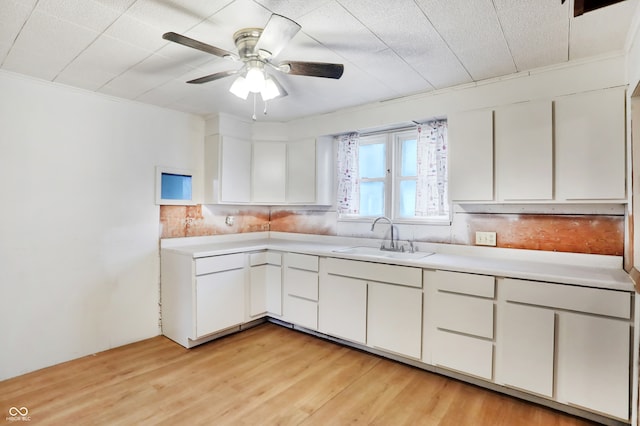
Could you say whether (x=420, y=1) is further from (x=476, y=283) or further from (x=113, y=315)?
(x=113, y=315)

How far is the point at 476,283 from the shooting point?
7.43ft

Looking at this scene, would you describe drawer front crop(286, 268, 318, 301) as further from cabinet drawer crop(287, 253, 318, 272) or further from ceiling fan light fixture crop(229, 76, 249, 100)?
ceiling fan light fixture crop(229, 76, 249, 100)

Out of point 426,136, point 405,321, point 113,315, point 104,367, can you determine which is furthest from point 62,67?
point 405,321

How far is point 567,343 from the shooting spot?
6.48 feet

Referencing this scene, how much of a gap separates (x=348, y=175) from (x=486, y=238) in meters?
1.56

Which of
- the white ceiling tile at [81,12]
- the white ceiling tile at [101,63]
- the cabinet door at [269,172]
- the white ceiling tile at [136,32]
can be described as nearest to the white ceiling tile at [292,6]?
the white ceiling tile at [136,32]

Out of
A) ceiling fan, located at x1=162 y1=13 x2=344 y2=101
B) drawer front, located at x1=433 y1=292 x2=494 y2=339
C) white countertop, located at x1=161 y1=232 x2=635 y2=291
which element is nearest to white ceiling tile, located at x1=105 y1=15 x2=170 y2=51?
ceiling fan, located at x1=162 y1=13 x2=344 y2=101

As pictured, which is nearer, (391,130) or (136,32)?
(136,32)

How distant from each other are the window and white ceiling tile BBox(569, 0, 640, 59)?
1092mm

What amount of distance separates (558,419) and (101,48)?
370 cm

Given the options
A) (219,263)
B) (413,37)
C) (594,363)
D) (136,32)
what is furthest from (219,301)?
(594,363)

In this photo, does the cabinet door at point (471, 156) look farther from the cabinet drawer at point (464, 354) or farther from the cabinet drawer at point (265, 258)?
the cabinet drawer at point (265, 258)

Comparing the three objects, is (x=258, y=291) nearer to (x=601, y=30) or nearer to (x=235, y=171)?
(x=235, y=171)

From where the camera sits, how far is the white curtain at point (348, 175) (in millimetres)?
3607
